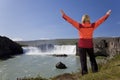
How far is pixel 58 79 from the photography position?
12031mm

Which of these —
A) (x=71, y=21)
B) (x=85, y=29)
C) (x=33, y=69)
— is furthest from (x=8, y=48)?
(x=71, y=21)

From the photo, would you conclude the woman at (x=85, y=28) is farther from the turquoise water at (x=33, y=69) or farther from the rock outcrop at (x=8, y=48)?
the rock outcrop at (x=8, y=48)

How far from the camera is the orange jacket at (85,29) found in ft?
33.1

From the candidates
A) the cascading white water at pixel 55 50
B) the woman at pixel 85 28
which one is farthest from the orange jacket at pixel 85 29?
the cascading white water at pixel 55 50

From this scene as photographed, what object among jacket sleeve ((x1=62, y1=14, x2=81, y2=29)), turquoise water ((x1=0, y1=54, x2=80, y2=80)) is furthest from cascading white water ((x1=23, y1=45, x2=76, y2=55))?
jacket sleeve ((x1=62, y1=14, x2=81, y2=29))

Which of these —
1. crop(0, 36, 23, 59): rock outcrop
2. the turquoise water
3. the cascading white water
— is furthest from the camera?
the cascading white water

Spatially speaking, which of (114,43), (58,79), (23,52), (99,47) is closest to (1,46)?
(23,52)

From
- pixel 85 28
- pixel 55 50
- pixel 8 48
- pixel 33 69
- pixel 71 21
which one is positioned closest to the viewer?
pixel 71 21

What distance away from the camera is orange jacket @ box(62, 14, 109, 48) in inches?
397

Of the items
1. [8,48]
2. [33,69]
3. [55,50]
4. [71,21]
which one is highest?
[71,21]

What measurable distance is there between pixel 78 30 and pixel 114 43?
5910 centimetres

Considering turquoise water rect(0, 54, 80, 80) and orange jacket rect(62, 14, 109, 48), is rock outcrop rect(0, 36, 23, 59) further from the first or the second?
orange jacket rect(62, 14, 109, 48)

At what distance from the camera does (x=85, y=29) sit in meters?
10.3

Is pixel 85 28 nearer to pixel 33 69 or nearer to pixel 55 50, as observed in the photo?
pixel 33 69
